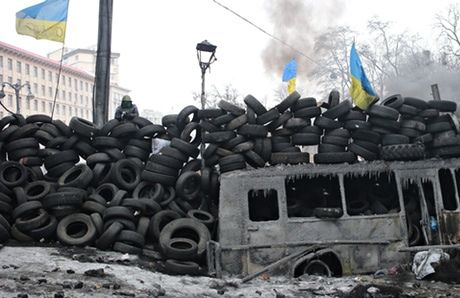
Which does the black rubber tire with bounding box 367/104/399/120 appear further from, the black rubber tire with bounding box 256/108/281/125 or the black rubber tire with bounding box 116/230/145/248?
the black rubber tire with bounding box 116/230/145/248

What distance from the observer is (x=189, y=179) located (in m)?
9.27

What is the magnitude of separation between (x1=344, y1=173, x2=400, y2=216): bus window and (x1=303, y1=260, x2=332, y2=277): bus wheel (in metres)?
1.40

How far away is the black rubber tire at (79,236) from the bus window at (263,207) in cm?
301

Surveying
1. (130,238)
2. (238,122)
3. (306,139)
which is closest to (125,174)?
(130,238)

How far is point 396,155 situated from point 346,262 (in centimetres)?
217

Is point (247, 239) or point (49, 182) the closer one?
point (247, 239)

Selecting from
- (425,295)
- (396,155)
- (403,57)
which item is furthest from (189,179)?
(403,57)

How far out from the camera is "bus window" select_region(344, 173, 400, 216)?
8.91 metres

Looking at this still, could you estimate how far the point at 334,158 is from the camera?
8594 millimetres

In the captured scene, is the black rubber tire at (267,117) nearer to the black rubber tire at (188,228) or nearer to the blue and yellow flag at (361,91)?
the blue and yellow flag at (361,91)

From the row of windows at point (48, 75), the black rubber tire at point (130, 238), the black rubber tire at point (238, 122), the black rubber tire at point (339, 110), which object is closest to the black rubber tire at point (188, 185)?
the black rubber tire at point (238, 122)

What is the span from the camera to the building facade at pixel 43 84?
6900 centimetres

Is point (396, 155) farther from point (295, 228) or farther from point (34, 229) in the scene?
point (34, 229)

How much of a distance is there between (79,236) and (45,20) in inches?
222
